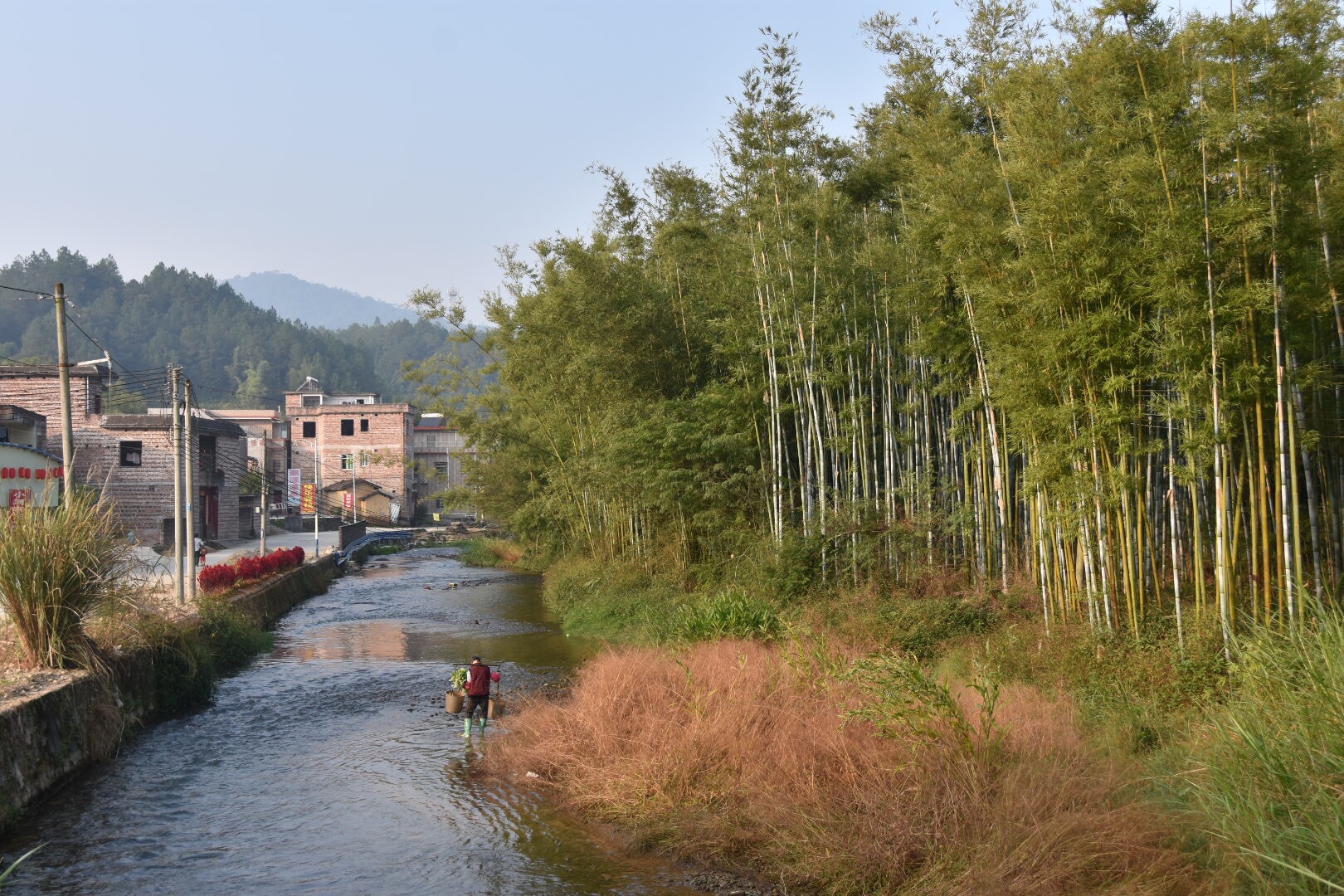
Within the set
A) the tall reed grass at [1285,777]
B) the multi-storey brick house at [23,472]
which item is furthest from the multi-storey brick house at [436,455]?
the tall reed grass at [1285,777]

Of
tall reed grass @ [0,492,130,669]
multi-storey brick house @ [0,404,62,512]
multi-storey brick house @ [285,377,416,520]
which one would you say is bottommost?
tall reed grass @ [0,492,130,669]

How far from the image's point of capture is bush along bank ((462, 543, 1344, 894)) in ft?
16.9

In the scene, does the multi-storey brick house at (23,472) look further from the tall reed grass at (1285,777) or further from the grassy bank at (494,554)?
the tall reed grass at (1285,777)

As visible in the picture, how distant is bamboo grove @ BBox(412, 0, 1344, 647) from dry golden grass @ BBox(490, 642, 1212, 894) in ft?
7.69

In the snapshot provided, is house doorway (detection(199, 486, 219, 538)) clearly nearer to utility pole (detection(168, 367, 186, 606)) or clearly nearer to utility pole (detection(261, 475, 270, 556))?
utility pole (detection(261, 475, 270, 556))

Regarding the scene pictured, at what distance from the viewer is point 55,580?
9.30 meters

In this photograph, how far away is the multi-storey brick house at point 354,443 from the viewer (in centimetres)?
4797

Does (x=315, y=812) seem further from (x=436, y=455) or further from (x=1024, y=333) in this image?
(x=436, y=455)

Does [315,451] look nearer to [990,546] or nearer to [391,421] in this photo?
[391,421]

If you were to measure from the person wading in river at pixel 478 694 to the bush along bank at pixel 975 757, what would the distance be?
47 cm

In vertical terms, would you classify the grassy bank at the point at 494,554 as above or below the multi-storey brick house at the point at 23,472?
below

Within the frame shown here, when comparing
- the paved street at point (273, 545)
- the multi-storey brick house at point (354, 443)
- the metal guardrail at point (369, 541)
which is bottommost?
the metal guardrail at point (369, 541)

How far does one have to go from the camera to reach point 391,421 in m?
48.3

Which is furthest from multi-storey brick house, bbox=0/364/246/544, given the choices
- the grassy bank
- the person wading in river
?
the person wading in river
